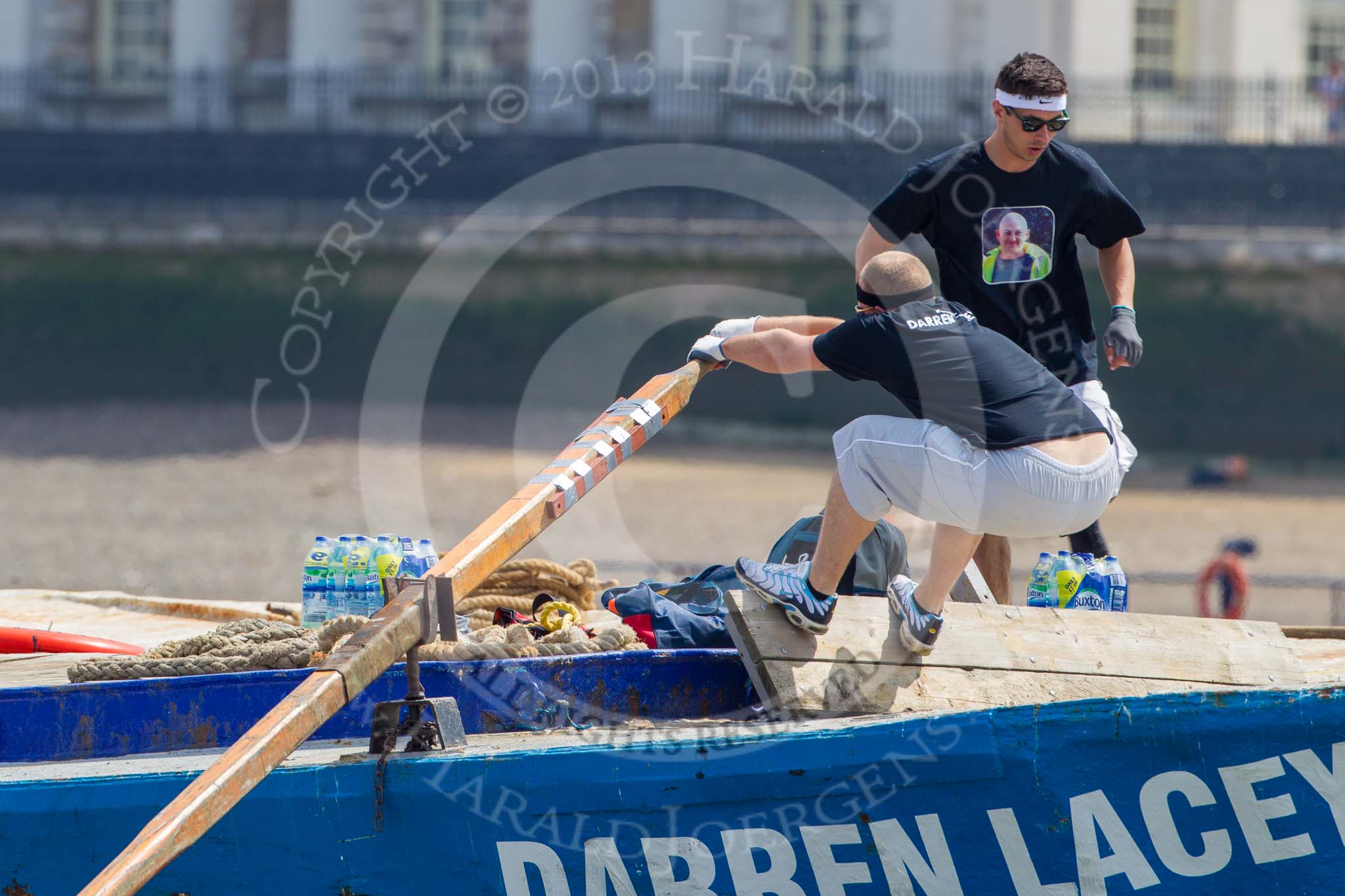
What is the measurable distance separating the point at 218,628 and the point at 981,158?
8.41 feet

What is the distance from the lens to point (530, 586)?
5113 mm

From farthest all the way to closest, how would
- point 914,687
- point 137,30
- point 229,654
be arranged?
point 137,30, point 229,654, point 914,687

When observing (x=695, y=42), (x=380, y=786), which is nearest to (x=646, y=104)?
(x=695, y=42)

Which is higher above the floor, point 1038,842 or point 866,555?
point 866,555

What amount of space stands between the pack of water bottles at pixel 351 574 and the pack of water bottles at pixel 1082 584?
1.83m

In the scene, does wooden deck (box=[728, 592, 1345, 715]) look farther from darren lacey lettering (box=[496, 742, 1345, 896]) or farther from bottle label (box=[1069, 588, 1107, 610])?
bottle label (box=[1069, 588, 1107, 610])

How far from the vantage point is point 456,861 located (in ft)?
11.7

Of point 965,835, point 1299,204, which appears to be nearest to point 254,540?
point 965,835

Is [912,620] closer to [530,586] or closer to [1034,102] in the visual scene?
[1034,102]

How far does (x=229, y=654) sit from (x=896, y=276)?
Result: 1980 millimetres

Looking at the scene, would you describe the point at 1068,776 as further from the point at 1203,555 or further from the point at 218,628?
the point at 1203,555

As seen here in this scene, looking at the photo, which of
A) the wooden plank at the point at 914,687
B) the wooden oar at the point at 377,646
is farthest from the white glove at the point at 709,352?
the wooden plank at the point at 914,687

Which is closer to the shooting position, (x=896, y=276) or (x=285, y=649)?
(x=896, y=276)

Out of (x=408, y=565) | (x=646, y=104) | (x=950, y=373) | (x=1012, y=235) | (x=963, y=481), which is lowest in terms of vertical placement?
(x=408, y=565)
